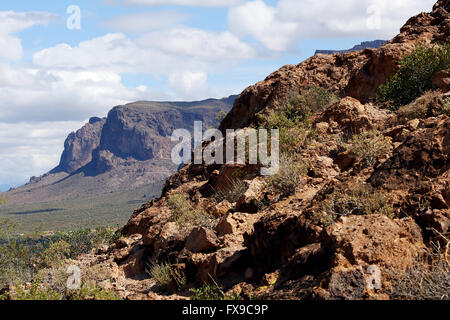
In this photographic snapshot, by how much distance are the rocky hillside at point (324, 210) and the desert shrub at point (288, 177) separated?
26 mm

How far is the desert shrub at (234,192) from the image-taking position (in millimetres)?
11852

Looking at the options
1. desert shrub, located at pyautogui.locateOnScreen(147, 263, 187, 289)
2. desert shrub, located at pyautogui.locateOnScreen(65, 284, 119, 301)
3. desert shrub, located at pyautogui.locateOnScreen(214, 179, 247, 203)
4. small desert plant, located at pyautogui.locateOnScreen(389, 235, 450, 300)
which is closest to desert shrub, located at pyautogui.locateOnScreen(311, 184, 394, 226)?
small desert plant, located at pyautogui.locateOnScreen(389, 235, 450, 300)

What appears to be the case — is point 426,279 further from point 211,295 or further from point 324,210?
point 211,295

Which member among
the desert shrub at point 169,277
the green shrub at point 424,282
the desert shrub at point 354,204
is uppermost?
the desert shrub at point 354,204

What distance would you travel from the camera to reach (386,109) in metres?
12.9

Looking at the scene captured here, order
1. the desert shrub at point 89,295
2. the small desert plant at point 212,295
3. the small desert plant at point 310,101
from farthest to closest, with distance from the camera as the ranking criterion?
the small desert plant at point 310,101 → the desert shrub at point 89,295 → the small desert plant at point 212,295

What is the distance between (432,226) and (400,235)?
48 cm

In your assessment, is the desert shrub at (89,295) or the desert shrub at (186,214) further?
the desert shrub at (186,214)

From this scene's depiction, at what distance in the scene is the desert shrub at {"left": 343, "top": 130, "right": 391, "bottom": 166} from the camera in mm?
8875

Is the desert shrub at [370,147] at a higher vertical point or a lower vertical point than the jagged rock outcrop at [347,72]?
lower

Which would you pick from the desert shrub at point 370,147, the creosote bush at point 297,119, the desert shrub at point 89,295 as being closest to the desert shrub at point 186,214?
the creosote bush at point 297,119

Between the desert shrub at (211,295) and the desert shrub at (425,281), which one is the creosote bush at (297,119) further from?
the desert shrub at (425,281)

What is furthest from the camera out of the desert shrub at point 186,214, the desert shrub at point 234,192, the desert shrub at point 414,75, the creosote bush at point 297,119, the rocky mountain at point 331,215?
the desert shrub at point 414,75

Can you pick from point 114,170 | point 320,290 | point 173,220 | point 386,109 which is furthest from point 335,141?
point 114,170
